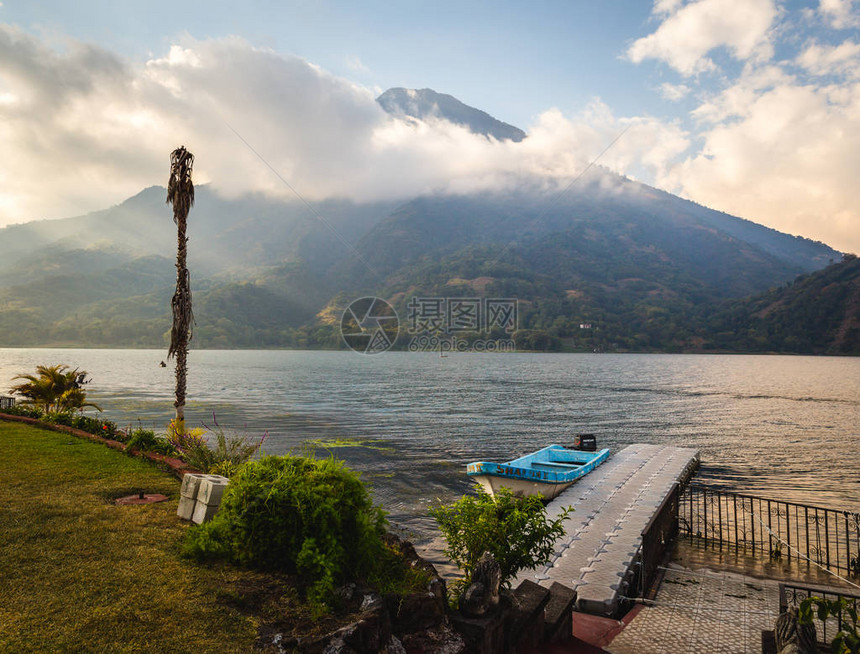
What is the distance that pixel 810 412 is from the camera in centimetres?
5819

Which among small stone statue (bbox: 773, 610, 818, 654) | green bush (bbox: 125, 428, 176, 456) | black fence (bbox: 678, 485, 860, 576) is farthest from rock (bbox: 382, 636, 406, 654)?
black fence (bbox: 678, 485, 860, 576)

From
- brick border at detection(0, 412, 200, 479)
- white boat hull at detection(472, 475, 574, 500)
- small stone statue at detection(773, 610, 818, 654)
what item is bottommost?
white boat hull at detection(472, 475, 574, 500)

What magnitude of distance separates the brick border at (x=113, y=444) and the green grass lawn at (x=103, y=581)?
2150 millimetres

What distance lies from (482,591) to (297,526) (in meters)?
2.44

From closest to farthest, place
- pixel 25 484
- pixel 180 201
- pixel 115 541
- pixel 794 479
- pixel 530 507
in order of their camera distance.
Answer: pixel 115 541 → pixel 530 507 → pixel 25 484 → pixel 180 201 → pixel 794 479

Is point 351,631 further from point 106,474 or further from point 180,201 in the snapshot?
point 180,201

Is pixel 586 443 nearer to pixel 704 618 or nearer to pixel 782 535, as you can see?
pixel 782 535

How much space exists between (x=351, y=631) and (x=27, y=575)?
12.6 feet

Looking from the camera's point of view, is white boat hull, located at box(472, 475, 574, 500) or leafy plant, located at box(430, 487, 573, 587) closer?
leafy plant, located at box(430, 487, 573, 587)

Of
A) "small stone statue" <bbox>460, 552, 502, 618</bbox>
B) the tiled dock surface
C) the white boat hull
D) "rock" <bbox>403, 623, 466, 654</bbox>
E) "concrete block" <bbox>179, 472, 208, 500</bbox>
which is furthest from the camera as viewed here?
the white boat hull

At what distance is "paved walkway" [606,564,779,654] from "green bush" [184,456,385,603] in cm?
521

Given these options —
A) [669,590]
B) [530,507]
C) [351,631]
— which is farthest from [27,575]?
[669,590]

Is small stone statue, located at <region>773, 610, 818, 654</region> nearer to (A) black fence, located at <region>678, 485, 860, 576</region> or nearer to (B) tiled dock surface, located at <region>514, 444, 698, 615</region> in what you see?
(B) tiled dock surface, located at <region>514, 444, 698, 615</region>

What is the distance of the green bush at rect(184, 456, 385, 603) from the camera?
230 inches
